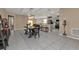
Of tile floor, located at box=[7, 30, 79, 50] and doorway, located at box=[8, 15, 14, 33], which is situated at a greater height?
doorway, located at box=[8, 15, 14, 33]

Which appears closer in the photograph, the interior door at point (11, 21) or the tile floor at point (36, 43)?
the tile floor at point (36, 43)

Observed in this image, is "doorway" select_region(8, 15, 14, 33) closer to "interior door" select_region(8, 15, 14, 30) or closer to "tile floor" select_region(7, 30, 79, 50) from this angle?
"interior door" select_region(8, 15, 14, 30)

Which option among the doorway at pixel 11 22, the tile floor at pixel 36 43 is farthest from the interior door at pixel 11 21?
the tile floor at pixel 36 43

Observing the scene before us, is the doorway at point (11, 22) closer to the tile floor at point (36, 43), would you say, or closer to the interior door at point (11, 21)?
the interior door at point (11, 21)

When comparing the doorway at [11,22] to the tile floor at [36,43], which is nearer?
the tile floor at [36,43]

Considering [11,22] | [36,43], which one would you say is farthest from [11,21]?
[36,43]

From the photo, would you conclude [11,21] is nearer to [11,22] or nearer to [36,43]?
[11,22]

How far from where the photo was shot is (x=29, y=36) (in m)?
5.73

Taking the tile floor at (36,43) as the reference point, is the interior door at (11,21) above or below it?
above

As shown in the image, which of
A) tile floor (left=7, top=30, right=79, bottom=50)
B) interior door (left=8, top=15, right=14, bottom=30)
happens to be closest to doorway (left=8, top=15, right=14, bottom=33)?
interior door (left=8, top=15, right=14, bottom=30)

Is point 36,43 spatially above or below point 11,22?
below
